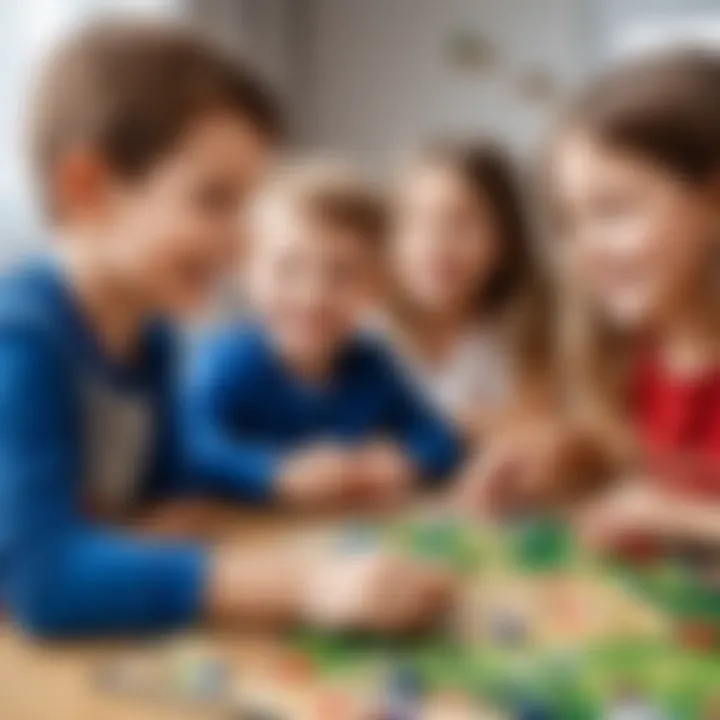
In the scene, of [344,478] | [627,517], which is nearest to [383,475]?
[344,478]

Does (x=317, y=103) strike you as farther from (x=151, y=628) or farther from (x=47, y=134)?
(x=151, y=628)

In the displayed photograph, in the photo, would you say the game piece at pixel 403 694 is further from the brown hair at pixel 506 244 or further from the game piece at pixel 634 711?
the brown hair at pixel 506 244

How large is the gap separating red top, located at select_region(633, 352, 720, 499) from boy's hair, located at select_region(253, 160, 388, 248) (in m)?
0.16

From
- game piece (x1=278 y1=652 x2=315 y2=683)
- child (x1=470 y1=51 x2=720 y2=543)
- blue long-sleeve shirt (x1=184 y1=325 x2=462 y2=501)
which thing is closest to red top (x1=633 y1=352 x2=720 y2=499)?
child (x1=470 y1=51 x2=720 y2=543)

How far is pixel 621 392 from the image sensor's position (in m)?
0.74

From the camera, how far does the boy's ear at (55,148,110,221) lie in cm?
71

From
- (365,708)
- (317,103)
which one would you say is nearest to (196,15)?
(317,103)

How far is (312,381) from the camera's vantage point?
74 centimetres

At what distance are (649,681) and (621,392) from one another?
0.67 ft

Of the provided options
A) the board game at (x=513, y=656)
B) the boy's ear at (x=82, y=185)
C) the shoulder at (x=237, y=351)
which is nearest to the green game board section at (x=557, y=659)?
the board game at (x=513, y=656)

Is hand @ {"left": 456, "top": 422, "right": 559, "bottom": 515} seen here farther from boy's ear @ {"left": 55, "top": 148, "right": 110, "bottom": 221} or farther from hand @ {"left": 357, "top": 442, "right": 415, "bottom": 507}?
boy's ear @ {"left": 55, "top": 148, "right": 110, "bottom": 221}

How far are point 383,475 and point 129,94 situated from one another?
23cm

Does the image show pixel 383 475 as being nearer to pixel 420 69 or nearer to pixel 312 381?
pixel 312 381

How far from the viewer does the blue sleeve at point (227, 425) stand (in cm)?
73
